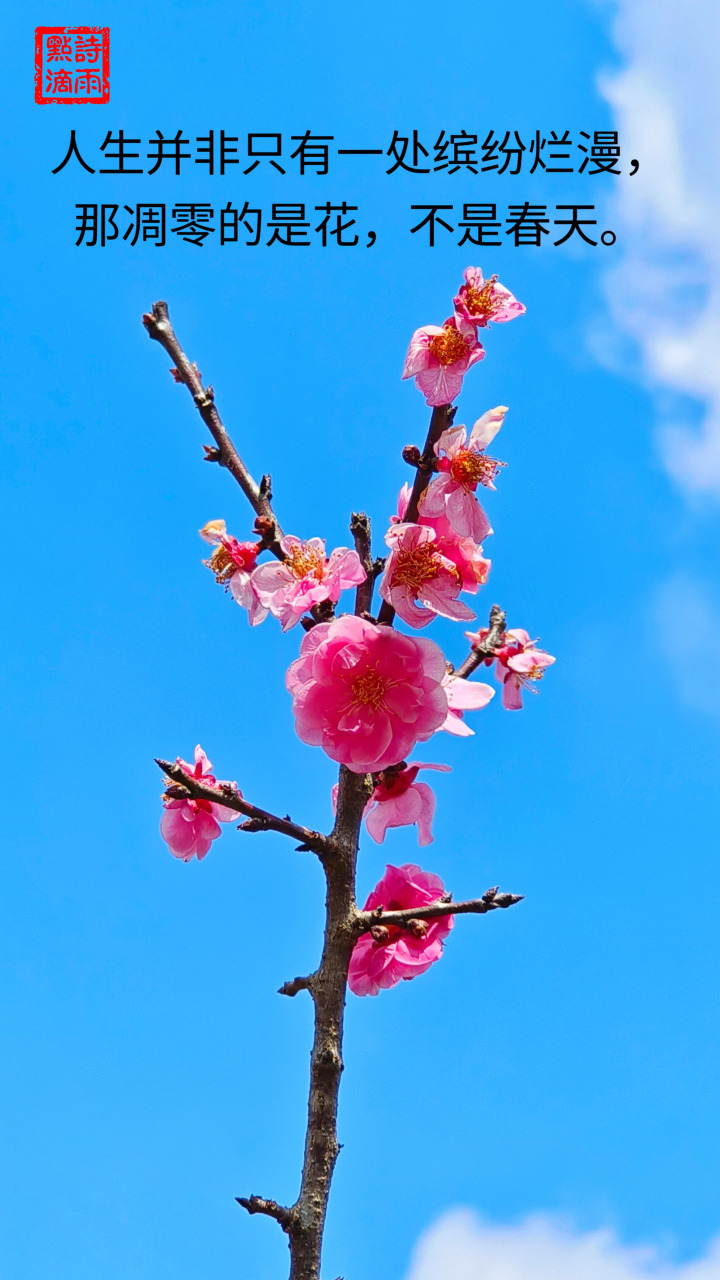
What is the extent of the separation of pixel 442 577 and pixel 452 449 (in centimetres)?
39

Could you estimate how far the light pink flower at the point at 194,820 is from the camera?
117 inches

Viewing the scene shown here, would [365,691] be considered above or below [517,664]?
below

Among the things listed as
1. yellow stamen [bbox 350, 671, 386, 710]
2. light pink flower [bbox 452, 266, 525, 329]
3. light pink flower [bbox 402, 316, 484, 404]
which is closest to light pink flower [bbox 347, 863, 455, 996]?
yellow stamen [bbox 350, 671, 386, 710]

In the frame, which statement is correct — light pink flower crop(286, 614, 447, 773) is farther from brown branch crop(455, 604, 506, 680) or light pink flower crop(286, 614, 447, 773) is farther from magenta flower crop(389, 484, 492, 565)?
brown branch crop(455, 604, 506, 680)

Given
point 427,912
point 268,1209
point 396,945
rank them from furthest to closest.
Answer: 1. point 396,945
2. point 427,912
3. point 268,1209

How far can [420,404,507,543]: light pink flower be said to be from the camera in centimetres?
282

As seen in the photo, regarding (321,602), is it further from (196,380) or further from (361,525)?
(196,380)

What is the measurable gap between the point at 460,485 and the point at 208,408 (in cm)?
88

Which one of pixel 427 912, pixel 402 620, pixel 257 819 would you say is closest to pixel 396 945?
pixel 427 912

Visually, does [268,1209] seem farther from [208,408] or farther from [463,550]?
[208,408]

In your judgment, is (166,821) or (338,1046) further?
(166,821)

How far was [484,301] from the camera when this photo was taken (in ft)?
9.29

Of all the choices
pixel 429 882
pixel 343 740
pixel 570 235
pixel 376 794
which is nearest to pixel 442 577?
pixel 343 740

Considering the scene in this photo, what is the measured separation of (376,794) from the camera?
9.97ft
